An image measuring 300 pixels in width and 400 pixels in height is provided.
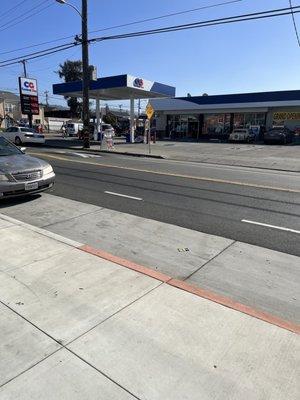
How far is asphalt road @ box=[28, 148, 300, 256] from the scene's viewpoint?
22.0ft

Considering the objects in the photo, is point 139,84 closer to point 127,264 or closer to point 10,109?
point 127,264

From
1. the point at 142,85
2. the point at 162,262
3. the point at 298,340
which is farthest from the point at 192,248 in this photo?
the point at 142,85

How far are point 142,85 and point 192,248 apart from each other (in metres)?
25.1

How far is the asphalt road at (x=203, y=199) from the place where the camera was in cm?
672

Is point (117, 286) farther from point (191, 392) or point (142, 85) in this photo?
point (142, 85)

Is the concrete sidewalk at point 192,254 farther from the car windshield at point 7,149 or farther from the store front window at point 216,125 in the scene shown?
the store front window at point 216,125

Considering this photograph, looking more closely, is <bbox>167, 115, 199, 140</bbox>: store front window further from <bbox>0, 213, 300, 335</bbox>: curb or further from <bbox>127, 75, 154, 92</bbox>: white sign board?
<bbox>0, 213, 300, 335</bbox>: curb

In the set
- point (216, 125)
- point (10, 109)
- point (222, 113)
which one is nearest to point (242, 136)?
point (222, 113)

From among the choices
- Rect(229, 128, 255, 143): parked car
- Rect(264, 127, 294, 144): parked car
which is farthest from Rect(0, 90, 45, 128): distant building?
Rect(264, 127, 294, 144): parked car

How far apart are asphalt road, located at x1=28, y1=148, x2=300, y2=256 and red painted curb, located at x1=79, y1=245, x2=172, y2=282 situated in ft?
6.89

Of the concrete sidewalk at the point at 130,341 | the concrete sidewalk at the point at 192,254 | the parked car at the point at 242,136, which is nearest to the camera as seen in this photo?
the concrete sidewalk at the point at 130,341

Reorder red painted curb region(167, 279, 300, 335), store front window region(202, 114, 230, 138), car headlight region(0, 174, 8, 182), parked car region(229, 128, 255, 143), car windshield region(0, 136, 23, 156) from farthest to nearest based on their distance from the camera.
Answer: store front window region(202, 114, 230, 138) → parked car region(229, 128, 255, 143) → car windshield region(0, 136, 23, 156) → car headlight region(0, 174, 8, 182) → red painted curb region(167, 279, 300, 335)

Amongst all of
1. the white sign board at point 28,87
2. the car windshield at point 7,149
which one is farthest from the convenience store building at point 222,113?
the car windshield at point 7,149

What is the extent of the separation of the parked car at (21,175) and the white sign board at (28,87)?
2851 cm
